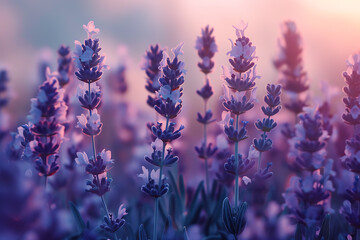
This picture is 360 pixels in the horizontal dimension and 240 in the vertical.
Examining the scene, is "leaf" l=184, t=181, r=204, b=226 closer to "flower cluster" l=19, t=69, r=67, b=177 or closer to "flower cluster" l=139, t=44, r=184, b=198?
"flower cluster" l=139, t=44, r=184, b=198

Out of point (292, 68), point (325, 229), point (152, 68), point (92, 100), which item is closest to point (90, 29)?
point (92, 100)

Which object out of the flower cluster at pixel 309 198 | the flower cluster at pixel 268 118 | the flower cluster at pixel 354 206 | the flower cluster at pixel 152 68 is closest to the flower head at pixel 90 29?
the flower cluster at pixel 152 68

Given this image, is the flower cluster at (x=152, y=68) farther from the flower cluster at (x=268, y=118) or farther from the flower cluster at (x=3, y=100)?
the flower cluster at (x=3, y=100)

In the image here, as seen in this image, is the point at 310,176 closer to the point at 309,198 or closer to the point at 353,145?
the point at 309,198

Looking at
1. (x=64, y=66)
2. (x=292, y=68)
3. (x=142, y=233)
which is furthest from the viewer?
(x=292, y=68)

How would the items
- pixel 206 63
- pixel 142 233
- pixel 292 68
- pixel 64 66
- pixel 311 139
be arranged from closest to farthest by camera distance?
pixel 311 139 → pixel 142 233 → pixel 206 63 → pixel 64 66 → pixel 292 68

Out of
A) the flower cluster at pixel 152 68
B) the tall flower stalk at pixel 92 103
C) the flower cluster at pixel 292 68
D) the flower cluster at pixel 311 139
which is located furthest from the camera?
the flower cluster at pixel 292 68

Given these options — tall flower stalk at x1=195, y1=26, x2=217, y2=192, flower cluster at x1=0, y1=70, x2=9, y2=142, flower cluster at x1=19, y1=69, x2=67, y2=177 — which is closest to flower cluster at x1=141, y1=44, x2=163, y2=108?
tall flower stalk at x1=195, y1=26, x2=217, y2=192

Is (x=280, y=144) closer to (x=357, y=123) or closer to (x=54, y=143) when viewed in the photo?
(x=357, y=123)
